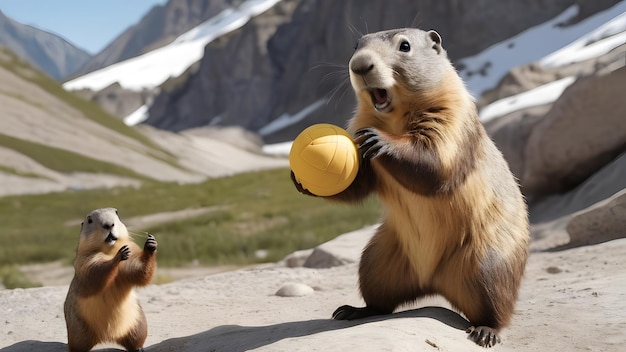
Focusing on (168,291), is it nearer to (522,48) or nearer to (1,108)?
(1,108)

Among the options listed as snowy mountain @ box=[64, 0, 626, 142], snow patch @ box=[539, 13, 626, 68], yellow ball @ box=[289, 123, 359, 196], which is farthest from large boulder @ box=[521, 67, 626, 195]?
snowy mountain @ box=[64, 0, 626, 142]

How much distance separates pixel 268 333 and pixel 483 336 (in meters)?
1.65

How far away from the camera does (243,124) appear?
374 ft

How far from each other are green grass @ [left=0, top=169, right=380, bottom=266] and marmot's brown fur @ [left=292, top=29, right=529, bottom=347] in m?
4.50

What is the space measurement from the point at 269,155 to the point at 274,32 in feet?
103


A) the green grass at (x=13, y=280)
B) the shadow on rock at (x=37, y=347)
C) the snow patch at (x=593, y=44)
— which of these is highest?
the shadow on rock at (x=37, y=347)

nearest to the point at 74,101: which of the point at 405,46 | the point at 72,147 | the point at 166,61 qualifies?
the point at 72,147

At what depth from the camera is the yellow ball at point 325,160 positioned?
5500 mm

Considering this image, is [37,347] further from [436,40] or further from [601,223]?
[601,223]

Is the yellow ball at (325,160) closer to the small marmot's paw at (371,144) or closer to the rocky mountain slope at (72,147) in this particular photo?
the small marmot's paw at (371,144)

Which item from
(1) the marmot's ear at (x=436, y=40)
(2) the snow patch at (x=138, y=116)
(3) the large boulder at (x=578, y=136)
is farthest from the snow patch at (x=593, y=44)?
(2) the snow patch at (x=138, y=116)

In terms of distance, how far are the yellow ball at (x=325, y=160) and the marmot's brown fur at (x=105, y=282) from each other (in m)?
1.38

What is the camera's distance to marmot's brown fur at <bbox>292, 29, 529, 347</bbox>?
545 centimetres

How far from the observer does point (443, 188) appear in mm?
5281
